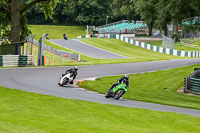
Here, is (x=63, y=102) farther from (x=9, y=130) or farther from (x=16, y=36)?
(x=16, y=36)

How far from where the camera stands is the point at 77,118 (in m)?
12.7

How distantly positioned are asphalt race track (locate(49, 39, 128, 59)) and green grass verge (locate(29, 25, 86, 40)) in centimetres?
3022

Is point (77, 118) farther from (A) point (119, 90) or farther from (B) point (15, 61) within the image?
(B) point (15, 61)

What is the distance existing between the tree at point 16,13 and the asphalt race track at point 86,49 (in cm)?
1245

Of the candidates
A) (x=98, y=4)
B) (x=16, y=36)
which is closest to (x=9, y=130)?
(x=16, y=36)

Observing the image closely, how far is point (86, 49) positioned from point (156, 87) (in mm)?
35310

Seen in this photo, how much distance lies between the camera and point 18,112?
1325cm

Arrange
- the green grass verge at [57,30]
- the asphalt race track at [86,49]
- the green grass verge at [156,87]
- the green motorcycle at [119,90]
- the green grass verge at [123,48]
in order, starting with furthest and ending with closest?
the green grass verge at [57,30] → the green grass verge at [123,48] → the asphalt race track at [86,49] → the green grass verge at [156,87] → the green motorcycle at [119,90]

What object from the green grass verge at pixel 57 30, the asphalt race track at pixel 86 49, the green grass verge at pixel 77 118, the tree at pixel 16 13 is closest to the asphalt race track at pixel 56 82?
the green grass verge at pixel 77 118

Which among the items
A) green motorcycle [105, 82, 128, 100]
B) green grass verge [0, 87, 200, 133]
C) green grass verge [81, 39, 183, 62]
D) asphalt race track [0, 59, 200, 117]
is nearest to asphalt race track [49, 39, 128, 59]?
green grass verge [81, 39, 183, 62]

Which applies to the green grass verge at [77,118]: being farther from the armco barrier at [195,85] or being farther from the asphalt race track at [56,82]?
the armco barrier at [195,85]

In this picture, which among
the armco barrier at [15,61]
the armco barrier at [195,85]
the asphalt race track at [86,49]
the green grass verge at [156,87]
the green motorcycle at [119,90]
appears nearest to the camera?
the green motorcycle at [119,90]

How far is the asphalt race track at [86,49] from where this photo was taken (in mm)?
53491

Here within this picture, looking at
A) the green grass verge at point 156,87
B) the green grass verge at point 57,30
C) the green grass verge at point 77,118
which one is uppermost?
the green grass verge at point 57,30
